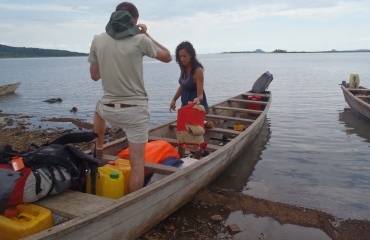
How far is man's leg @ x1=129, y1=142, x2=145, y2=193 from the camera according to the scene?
13.8ft

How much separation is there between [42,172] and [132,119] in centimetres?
118

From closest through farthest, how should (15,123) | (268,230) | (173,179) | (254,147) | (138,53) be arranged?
(138,53) < (173,179) < (268,230) < (254,147) < (15,123)

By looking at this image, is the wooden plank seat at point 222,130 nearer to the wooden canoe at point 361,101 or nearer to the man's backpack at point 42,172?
the man's backpack at point 42,172

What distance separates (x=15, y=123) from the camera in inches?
605

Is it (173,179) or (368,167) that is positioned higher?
(173,179)

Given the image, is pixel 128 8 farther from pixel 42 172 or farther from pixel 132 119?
pixel 42 172

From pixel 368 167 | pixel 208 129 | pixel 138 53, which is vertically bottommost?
pixel 368 167

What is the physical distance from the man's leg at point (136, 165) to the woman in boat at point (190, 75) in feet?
6.77

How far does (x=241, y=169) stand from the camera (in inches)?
328

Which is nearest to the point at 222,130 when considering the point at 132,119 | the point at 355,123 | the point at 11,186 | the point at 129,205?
the point at 132,119

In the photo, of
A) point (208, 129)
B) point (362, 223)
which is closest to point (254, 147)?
point (208, 129)

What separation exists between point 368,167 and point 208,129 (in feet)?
14.6

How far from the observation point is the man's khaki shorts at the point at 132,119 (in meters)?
3.99

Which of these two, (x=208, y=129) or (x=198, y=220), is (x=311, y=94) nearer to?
(x=208, y=129)
